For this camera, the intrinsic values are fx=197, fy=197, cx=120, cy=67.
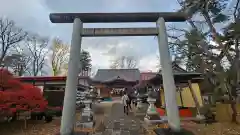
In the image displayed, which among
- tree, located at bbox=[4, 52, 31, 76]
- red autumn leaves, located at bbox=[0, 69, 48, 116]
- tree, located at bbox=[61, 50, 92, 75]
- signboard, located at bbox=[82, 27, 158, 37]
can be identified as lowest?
red autumn leaves, located at bbox=[0, 69, 48, 116]

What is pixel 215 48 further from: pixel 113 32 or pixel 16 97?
pixel 16 97

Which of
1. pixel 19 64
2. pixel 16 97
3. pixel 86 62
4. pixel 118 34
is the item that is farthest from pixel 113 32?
pixel 86 62

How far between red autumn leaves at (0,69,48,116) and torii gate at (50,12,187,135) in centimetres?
261

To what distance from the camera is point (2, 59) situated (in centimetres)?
2953

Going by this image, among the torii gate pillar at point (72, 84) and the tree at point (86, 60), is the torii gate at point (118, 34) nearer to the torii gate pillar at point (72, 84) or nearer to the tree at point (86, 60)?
the torii gate pillar at point (72, 84)

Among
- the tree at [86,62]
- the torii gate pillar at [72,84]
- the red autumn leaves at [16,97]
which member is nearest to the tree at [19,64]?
the tree at [86,62]

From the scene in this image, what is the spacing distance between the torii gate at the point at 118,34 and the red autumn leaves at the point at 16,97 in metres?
2.61

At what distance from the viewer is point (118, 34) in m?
7.83

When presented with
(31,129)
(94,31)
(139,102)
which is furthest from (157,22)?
(139,102)

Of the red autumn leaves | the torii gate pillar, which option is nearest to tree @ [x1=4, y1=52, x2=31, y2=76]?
the red autumn leaves

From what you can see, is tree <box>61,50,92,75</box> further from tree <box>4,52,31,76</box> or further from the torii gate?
the torii gate

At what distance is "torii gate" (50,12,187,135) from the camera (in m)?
6.91

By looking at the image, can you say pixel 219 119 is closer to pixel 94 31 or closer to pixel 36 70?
pixel 94 31

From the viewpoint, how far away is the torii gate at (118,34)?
691cm
